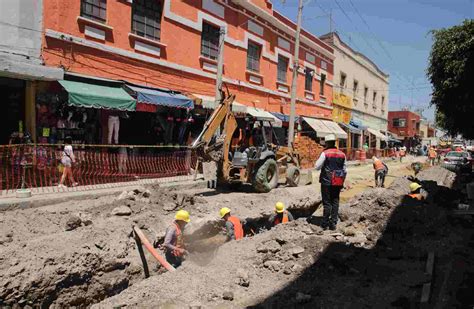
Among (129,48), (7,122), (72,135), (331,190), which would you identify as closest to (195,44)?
(129,48)

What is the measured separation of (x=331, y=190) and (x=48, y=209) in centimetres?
581

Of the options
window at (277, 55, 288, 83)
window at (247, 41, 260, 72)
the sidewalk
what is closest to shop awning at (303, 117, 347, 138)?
window at (277, 55, 288, 83)

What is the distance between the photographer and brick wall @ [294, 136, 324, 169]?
20.6 m

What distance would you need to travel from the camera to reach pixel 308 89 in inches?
949

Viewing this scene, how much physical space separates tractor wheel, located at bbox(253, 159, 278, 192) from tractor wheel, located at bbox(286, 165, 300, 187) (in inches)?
41.3

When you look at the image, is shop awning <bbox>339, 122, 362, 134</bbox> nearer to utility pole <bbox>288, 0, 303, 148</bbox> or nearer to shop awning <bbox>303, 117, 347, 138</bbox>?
shop awning <bbox>303, 117, 347, 138</bbox>

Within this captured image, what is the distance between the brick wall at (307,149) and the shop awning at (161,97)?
9.25 meters

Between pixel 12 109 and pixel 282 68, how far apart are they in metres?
14.9

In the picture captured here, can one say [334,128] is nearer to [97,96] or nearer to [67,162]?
[97,96]

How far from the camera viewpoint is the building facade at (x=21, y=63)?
9117 mm

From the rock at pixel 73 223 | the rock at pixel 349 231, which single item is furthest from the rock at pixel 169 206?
the rock at pixel 349 231

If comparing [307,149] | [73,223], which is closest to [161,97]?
[73,223]

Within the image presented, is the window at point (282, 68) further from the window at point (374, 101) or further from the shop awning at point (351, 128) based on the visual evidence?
the window at point (374, 101)

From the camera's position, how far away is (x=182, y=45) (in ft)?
46.4
